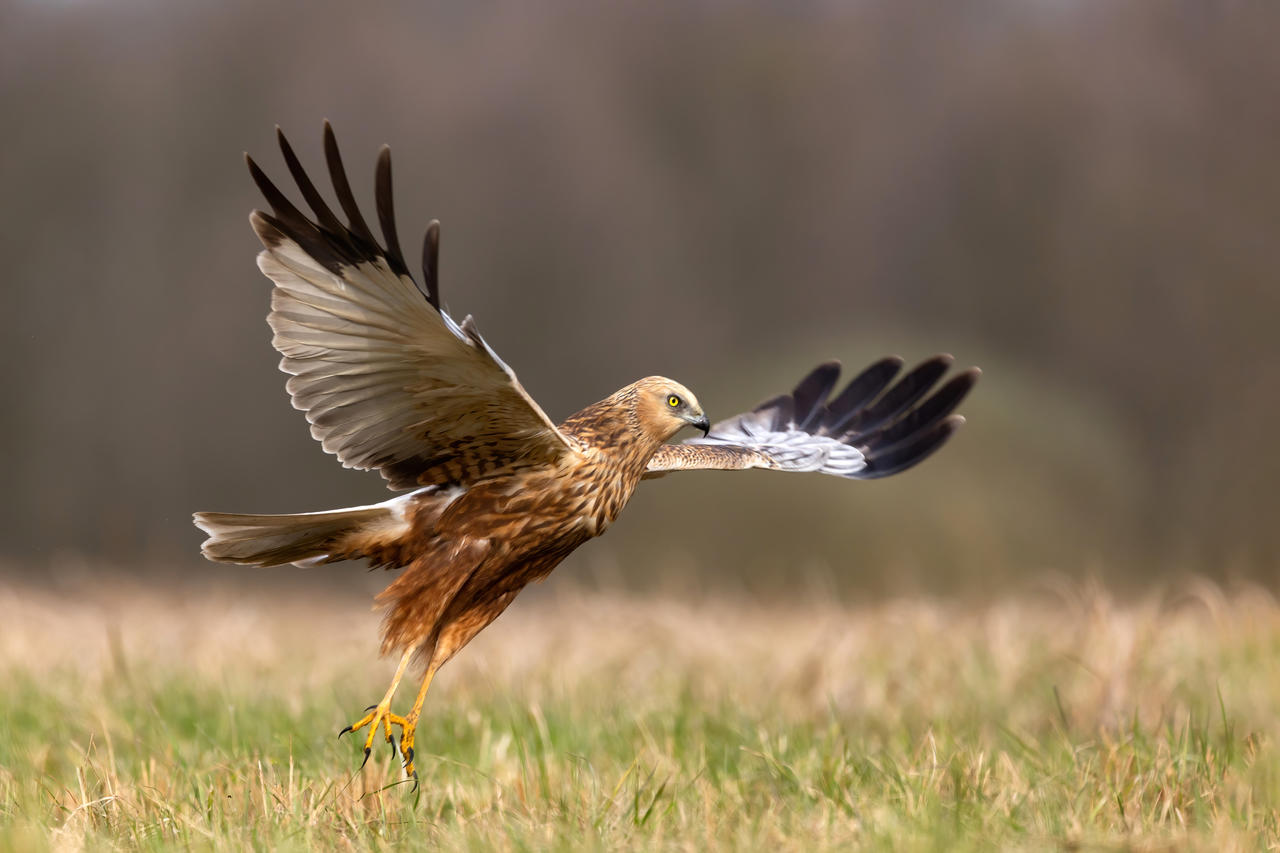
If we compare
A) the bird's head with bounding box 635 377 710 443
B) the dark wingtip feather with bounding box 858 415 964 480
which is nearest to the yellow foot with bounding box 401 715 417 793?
the bird's head with bounding box 635 377 710 443

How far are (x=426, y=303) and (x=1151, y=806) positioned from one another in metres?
2.27

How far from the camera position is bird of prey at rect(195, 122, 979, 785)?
3.50 m

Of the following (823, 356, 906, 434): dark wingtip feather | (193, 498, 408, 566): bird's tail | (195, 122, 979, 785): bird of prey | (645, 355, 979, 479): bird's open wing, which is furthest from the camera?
(823, 356, 906, 434): dark wingtip feather

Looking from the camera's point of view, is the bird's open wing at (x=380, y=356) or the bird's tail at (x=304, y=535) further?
the bird's tail at (x=304, y=535)

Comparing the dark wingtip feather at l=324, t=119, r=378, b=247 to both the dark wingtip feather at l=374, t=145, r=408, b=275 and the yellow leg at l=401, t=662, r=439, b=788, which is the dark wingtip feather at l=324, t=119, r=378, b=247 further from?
the yellow leg at l=401, t=662, r=439, b=788

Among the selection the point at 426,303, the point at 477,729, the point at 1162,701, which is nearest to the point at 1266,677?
the point at 1162,701

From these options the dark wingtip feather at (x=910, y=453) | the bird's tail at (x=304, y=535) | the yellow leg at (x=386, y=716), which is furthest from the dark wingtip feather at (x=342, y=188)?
the dark wingtip feather at (x=910, y=453)

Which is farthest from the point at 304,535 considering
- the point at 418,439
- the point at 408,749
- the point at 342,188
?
the point at 342,188

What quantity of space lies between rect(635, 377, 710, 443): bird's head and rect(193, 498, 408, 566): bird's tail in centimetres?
80

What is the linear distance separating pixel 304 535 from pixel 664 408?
118 cm

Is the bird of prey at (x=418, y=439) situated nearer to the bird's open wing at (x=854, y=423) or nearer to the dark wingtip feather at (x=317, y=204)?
the dark wingtip feather at (x=317, y=204)

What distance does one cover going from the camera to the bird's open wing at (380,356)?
3.43 m

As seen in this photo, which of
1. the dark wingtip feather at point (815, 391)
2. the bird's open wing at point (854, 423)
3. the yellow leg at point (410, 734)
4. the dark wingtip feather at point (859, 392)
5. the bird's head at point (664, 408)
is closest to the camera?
the yellow leg at point (410, 734)

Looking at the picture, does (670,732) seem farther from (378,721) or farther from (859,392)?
(859,392)
